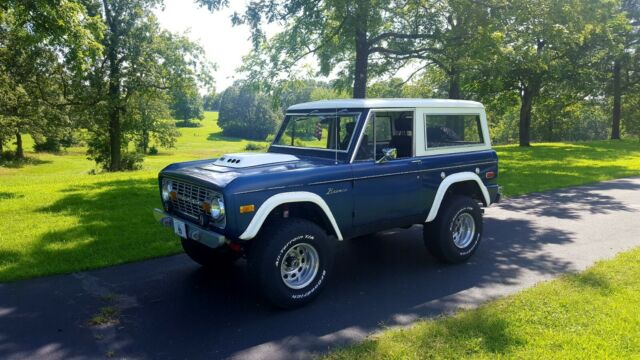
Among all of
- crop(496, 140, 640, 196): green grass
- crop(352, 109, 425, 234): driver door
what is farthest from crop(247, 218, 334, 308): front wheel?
crop(496, 140, 640, 196): green grass

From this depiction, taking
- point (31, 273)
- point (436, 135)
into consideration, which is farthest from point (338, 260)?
point (31, 273)

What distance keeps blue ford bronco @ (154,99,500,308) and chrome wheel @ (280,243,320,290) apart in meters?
0.01

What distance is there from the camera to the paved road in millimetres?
3883

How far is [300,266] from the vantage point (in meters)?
4.84

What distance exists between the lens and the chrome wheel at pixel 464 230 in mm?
6156

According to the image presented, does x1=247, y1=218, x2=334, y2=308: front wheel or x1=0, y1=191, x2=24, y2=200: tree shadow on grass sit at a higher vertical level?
x1=0, y1=191, x2=24, y2=200: tree shadow on grass

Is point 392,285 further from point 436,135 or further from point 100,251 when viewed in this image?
point 100,251

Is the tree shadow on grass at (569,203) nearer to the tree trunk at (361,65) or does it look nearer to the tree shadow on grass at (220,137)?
the tree trunk at (361,65)

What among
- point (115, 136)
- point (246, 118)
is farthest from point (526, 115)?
point (246, 118)

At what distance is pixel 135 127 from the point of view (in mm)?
25734

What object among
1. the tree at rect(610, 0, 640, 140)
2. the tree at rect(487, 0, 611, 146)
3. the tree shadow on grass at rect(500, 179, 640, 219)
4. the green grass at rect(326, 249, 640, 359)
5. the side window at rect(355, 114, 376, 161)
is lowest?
the green grass at rect(326, 249, 640, 359)

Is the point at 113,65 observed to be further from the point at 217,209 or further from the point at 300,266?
the point at 300,266

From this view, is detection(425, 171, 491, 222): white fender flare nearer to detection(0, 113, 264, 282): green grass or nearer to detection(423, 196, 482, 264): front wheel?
Answer: detection(423, 196, 482, 264): front wheel

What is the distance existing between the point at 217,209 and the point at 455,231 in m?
3.39
